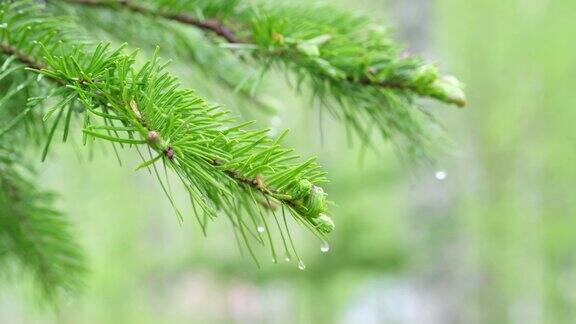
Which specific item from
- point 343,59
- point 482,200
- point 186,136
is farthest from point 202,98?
point 482,200

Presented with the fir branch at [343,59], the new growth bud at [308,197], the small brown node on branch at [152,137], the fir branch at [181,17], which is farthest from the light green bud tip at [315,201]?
the fir branch at [181,17]

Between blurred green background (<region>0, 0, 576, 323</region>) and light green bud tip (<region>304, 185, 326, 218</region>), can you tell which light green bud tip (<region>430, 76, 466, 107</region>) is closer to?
light green bud tip (<region>304, 185, 326, 218</region>)

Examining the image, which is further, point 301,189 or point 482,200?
point 482,200

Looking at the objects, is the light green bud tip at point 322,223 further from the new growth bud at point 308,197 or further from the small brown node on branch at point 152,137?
the small brown node on branch at point 152,137

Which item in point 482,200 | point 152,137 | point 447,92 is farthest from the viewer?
point 482,200

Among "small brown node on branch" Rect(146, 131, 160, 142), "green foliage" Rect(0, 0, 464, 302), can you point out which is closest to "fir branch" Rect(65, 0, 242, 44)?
"green foliage" Rect(0, 0, 464, 302)

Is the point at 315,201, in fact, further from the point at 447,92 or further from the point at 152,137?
the point at 447,92

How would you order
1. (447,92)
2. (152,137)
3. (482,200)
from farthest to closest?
1. (482,200)
2. (447,92)
3. (152,137)

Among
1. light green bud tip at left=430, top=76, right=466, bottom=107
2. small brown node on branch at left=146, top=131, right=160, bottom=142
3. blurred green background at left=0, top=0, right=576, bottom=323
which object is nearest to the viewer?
small brown node on branch at left=146, top=131, right=160, bottom=142
